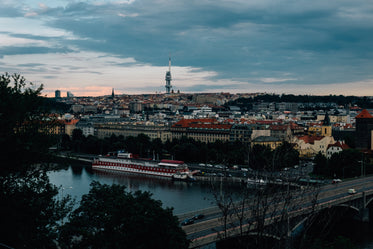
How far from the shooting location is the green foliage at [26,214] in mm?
6384

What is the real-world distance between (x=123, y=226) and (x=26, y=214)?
1.47m

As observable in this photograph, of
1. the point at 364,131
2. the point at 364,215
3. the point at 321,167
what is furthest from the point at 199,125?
the point at 364,215

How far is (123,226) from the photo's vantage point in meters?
7.22

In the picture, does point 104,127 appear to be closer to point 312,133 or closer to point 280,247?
point 312,133

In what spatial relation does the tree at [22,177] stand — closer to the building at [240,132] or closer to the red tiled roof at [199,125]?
the building at [240,132]

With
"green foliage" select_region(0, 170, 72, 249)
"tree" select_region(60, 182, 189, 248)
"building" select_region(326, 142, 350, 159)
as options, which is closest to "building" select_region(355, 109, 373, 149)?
"building" select_region(326, 142, 350, 159)

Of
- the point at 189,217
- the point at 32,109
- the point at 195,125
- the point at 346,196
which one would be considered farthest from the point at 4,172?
the point at 195,125

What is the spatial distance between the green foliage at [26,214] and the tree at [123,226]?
1.22 feet

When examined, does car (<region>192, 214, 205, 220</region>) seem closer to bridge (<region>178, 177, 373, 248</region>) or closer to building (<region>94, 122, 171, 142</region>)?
bridge (<region>178, 177, 373, 248</region>)

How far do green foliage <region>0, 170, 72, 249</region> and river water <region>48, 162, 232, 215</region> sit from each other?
25.3 ft

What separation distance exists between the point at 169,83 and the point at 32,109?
110m

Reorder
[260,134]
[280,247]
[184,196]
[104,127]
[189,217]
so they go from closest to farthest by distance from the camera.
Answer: [280,247] < [189,217] < [184,196] < [260,134] < [104,127]

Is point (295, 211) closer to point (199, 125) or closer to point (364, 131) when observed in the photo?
point (364, 131)

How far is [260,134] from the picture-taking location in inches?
1299
